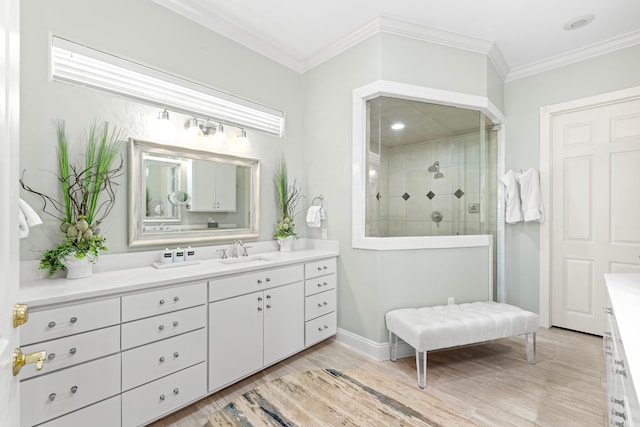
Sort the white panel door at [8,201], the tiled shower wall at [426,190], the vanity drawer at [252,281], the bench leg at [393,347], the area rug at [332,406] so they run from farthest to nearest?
1. the tiled shower wall at [426,190]
2. the bench leg at [393,347]
3. the vanity drawer at [252,281]
4. the area rug at [332,406]
5. the white panel door at [8,201]

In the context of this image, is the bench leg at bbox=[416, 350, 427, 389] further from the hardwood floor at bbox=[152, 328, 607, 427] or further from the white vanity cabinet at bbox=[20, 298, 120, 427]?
the white vanity cabinet at bbox=[20, 298, 120, 427]

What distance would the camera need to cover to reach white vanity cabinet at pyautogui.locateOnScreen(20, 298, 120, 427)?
1.35 meters

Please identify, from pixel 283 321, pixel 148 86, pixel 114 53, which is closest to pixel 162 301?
pixel 283 321

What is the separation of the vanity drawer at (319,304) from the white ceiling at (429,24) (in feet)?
8.02

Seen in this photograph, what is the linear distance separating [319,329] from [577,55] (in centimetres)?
388

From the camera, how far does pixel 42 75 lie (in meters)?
1.83

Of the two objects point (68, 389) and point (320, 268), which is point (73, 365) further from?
point (320, 268)

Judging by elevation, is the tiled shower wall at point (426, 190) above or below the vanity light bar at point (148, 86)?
below

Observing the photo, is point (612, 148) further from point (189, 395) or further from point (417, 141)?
point (189, 395)

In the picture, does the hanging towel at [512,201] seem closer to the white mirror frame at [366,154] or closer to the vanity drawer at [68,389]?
the white mirror frame at [366,154]

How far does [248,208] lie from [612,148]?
145 inches

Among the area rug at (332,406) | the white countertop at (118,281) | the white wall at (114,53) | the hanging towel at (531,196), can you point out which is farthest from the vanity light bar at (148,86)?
the hanging towel at (531,196)

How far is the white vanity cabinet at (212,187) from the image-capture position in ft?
8.33

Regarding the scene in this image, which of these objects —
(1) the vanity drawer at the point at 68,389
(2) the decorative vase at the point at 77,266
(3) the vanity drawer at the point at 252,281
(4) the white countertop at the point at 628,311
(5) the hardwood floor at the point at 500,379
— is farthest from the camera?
(3) the vanity drawer at the point at 252,281
